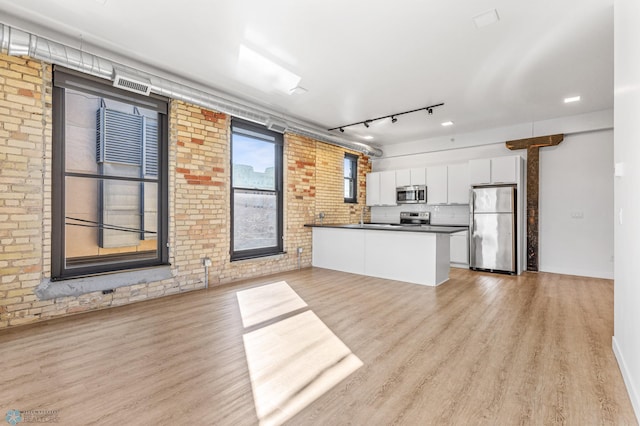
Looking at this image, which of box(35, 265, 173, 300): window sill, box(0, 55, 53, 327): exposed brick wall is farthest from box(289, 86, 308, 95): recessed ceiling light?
box(35, 265, 173, 300): window sill

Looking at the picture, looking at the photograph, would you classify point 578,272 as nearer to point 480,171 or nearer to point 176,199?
point 480,171

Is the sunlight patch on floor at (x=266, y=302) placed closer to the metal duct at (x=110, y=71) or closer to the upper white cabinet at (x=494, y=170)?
the metal duct at (x=110, y=71)

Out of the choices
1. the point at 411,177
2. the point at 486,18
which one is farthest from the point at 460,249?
the point at 486,18

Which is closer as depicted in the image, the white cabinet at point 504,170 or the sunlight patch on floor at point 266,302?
A: the sunlight patch on floor at point 266,302

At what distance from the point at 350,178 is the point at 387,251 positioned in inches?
117

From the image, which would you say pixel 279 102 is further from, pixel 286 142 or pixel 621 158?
pixel 621 158

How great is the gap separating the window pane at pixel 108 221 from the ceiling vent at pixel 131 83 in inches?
46.3

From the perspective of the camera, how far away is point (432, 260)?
481 cm

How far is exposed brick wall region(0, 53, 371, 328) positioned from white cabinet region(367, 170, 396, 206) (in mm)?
1014

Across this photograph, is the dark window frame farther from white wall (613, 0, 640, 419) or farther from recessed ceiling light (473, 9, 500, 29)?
white wall (613, 0, 640, 419)

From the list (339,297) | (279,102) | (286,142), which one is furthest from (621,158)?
(286,142)

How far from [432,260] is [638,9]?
11.7ft

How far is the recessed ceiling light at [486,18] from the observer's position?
2.70 metres

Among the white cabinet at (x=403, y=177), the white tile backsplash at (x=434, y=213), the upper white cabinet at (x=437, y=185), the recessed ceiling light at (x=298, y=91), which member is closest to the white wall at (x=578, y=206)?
the white tile backsplash at (x=434, y=213)
